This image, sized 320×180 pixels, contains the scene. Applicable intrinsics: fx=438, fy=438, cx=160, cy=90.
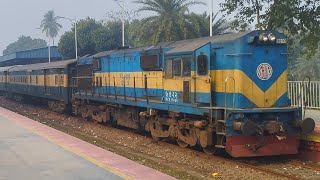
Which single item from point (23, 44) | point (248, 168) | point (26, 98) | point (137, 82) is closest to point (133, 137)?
point (137, 82)

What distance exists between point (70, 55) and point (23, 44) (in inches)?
4225

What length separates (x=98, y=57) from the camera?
21031mm

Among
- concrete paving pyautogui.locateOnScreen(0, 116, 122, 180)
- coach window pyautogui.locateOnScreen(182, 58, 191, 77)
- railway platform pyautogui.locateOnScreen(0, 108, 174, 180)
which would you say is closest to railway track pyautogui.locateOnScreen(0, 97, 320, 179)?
coach window pyautogui.locateOnScreen(182, 58, 191, 77)

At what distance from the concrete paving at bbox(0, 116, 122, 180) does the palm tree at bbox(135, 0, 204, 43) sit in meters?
20.6

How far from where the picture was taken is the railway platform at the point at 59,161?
348 inches

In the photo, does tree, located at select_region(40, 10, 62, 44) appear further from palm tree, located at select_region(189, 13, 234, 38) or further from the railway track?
the railway track

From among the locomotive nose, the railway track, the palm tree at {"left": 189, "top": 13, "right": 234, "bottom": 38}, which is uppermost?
the palm tree at {"left": 189, "top": 13, "right": 234, "bottom": 38}

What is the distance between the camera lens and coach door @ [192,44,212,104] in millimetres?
11992

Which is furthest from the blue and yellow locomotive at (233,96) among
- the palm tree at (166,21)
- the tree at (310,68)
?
the tree at (310,68)

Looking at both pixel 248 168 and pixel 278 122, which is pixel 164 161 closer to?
pixel 248 168

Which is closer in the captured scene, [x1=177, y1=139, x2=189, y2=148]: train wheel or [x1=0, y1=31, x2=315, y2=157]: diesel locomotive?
[x1=0, y1=31, x2=315, y2=157]: diesel locomotive

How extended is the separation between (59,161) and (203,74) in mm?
4542

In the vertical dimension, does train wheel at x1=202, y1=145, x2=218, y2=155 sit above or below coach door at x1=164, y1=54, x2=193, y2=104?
below

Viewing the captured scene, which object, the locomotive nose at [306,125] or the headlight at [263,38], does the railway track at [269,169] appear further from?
the headlight at [263,38]
